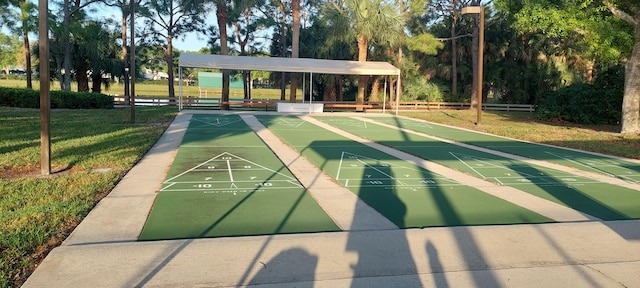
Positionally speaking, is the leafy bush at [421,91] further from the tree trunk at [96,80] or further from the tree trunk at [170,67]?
the tree trunk at [96,80]

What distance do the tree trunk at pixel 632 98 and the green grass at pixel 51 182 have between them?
1895cm

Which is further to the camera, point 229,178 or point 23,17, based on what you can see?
point 23,17

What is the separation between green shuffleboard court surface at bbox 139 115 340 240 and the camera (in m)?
5.62

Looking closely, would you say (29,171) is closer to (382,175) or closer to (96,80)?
(382,175)

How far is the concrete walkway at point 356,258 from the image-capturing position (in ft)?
13.7

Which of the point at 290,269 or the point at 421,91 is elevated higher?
the point at 421,91

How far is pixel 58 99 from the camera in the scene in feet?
84.7

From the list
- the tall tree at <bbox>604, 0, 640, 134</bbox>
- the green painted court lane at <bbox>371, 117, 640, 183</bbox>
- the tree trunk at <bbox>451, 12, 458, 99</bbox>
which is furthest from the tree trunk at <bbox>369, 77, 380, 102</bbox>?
the green painted court lane at <bbox>371, 117, 640, 183</bbox>

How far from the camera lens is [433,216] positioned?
6398 mm

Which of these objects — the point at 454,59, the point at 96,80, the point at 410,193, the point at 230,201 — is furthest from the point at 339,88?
the point at 230,201

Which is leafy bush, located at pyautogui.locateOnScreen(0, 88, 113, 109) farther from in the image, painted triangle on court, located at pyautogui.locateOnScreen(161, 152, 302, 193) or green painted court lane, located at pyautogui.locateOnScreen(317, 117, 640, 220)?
green painted court lane, located at pyautogui.locateOnScreen(317, 117, 640, 220)

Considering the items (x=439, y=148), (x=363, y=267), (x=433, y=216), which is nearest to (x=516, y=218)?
(x=433, y=216)

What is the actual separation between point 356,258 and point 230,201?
284 cm

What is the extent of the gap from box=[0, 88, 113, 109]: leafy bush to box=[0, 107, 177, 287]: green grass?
10.4m
